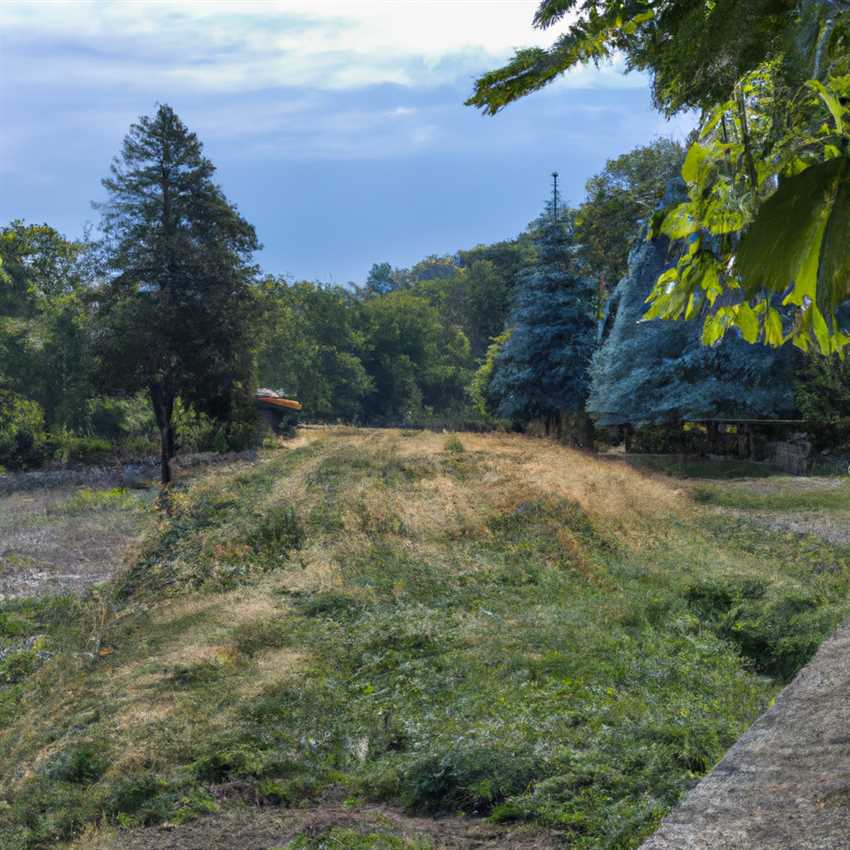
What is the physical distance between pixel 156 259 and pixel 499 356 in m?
14.3

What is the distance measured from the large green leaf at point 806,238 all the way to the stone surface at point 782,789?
2.01 meters

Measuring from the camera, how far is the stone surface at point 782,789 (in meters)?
3.02

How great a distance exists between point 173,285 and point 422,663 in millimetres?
27597

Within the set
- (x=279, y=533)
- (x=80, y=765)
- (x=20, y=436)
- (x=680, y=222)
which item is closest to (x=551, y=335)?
(x=20, y=436)

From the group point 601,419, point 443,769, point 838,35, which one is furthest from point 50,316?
point 838,35

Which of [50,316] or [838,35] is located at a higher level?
[50,316]

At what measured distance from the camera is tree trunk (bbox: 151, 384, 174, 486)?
2952 cm

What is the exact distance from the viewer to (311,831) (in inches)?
202

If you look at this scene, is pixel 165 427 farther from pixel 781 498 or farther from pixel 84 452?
pixel 781 498

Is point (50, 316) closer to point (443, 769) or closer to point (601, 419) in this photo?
point (601, 419)

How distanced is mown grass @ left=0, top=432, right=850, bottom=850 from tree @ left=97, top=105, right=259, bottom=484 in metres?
18.3

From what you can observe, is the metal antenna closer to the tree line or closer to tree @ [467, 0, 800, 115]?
the tree line

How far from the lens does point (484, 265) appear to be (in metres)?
72.6

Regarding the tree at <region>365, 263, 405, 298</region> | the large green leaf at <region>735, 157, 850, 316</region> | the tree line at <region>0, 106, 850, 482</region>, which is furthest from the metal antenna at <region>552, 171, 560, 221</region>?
the tree at <region>365, 263, 405, 298</region>
